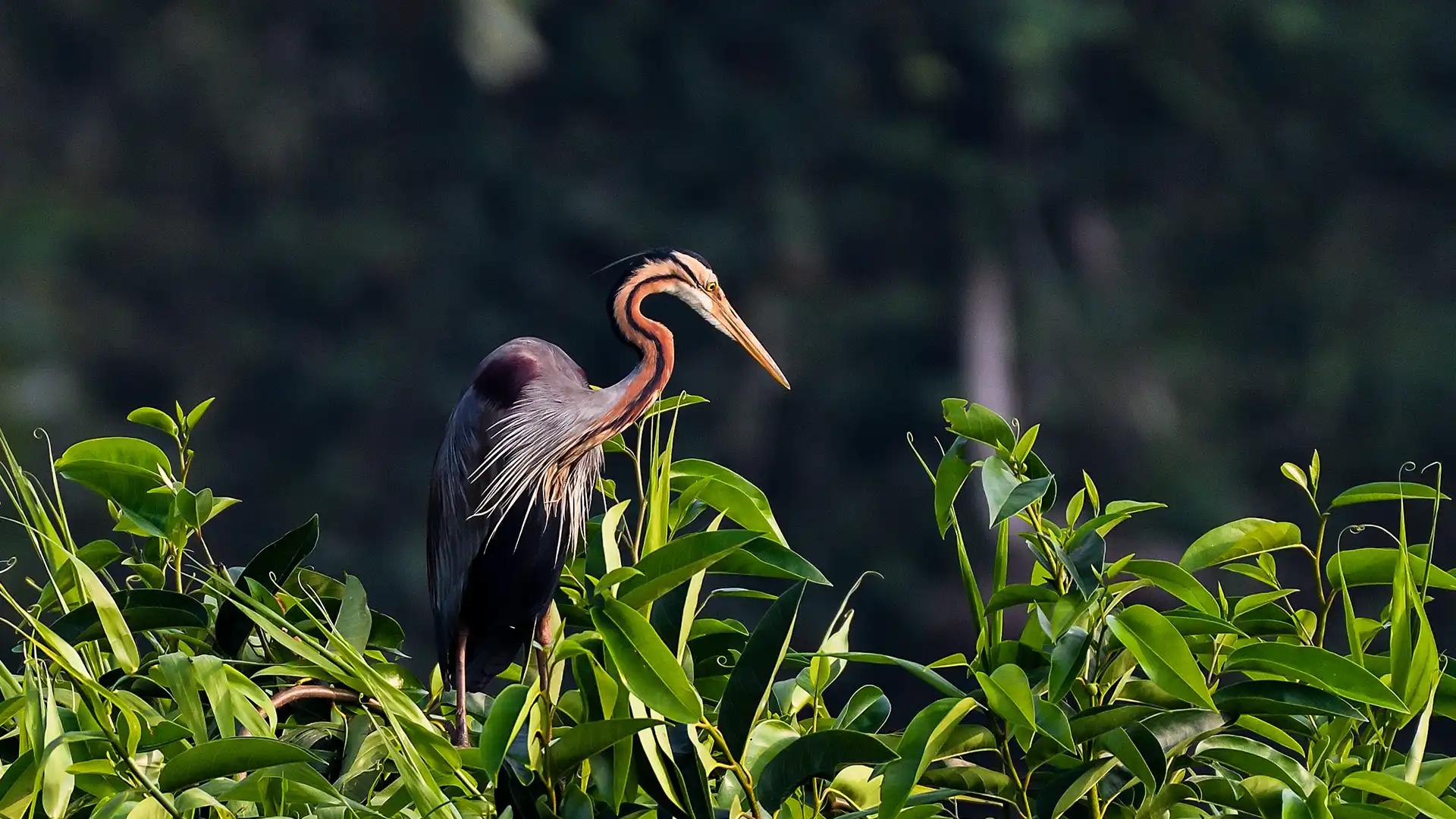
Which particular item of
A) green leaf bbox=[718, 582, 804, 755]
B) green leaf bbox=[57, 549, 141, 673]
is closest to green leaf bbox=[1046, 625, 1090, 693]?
green leaf bbox=[718, 582, 804, 755]

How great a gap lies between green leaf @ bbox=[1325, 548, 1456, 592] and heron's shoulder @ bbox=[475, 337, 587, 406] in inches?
31.2

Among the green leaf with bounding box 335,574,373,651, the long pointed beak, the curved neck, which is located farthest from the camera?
the long pointed beak

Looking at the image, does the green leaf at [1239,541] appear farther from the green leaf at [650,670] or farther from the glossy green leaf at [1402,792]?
the green leaf at [650,670]

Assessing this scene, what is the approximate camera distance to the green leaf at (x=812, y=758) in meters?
0.70

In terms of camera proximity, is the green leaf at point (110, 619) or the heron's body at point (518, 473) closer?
the green leaf at point (110, 619)

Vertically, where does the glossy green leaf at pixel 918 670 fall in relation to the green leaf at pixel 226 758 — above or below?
below

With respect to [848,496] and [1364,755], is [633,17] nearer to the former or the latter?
[848,496]

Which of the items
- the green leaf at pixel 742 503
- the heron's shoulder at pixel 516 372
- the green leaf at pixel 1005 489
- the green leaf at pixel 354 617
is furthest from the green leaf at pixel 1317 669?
the heron's shoulder at pixel 516 372

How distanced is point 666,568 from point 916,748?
0.39ft

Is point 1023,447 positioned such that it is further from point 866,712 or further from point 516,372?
point 516,372

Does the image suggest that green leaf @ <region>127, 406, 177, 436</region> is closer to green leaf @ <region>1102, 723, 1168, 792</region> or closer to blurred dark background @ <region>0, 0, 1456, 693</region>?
green leaf @ <region>1102, 723, 1168, 792</region>

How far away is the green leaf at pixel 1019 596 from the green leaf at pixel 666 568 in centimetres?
11

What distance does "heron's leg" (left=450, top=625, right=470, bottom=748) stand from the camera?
1.01 meters

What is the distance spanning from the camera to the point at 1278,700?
0.70 meters
